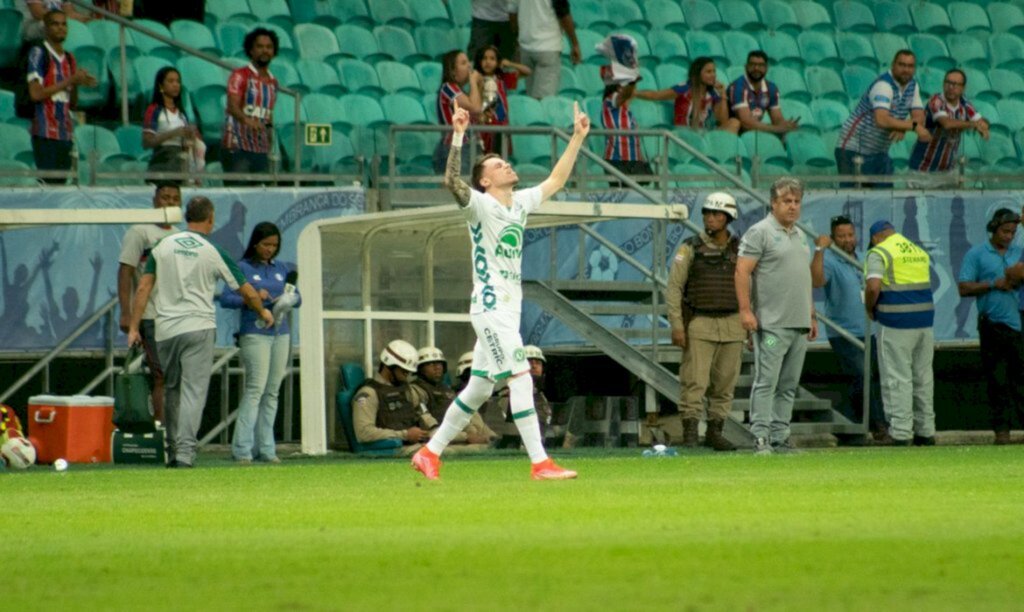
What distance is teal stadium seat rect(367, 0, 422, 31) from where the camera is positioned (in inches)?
894

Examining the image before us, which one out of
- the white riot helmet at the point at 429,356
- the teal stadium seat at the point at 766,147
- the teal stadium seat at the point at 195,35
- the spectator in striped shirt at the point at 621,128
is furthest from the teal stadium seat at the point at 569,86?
the white riot helmet at the point at 429,356

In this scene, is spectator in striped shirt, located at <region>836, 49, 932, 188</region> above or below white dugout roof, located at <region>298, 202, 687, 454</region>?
above

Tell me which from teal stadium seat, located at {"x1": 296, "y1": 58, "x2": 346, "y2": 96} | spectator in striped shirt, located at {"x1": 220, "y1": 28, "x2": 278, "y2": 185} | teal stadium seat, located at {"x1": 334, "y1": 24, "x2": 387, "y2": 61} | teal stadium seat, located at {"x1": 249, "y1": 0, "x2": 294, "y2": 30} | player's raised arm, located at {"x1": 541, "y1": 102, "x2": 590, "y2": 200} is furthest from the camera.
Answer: teal stadium seat, located at {"x1": 334, "y1": 24, "x2": 387, "y2": 61}

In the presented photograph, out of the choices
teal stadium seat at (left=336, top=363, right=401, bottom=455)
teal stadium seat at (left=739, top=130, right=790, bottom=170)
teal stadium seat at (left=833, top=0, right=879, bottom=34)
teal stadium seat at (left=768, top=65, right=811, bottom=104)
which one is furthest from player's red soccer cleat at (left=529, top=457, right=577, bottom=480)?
teal stadium seat at (left=833, top=0, right=879, bottom=34)

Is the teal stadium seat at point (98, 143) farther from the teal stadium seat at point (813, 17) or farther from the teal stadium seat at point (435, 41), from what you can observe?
the teal stadium seat at point (813, 17)

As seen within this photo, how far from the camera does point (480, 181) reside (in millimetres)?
11914

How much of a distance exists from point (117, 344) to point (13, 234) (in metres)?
1.39

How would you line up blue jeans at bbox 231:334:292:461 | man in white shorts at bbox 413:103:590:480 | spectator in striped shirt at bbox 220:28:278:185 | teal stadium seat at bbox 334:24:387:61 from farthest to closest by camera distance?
teal stadium seat at bbox 334:24:387:61
spectator in striped shirt at bbox 220:28:278:185
blue jeans at bbox 231:334:292:461
man in white shorts at bbox 413:103:590:480

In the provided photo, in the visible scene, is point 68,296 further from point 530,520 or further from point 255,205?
point 530,520

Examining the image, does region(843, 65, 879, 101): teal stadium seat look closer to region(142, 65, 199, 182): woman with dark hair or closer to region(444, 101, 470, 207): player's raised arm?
region(142, 65, 199, 182): woman with dark hair

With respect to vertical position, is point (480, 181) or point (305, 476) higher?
point (480, 181)

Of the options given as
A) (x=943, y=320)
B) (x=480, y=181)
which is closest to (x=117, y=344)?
(x=480, y=181)

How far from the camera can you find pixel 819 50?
80.4 ft

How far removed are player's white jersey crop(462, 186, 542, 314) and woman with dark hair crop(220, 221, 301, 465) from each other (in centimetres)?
407
